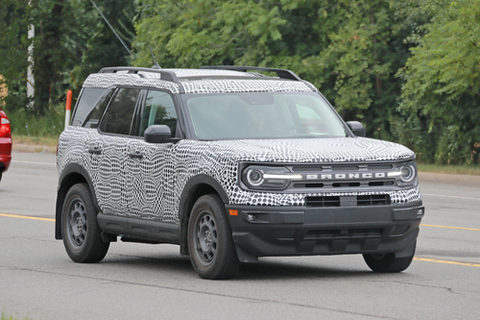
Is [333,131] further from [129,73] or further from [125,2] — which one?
[125,2]

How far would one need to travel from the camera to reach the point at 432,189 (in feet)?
66.6

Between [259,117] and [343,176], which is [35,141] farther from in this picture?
[343,176]

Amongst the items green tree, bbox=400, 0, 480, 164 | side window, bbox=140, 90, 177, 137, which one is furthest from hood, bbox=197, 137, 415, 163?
green tree, bbox=400, 0, 480, 164

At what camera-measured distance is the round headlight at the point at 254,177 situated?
8359mm

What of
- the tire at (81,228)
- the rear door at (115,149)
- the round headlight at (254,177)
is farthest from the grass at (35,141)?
the round headlight at (254,177)

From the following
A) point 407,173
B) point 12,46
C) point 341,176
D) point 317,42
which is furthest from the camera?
point 12,46

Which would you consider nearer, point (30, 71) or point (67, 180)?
point (67, 180)

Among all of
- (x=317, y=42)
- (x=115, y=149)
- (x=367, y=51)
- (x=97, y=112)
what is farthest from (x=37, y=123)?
(x=115, y=149)

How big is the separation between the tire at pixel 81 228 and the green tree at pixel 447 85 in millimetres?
13629

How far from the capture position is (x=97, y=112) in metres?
10.6

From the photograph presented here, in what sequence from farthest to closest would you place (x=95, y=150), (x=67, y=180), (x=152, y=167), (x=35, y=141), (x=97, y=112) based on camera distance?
(x=35, y=141) → (x=67, y=180) → (x=97, y=112) → (x=95, y=150) → (x=152, y=167)

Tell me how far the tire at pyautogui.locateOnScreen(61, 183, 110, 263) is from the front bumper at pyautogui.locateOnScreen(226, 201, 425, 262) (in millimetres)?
2142

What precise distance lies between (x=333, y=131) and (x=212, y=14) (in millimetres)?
20537

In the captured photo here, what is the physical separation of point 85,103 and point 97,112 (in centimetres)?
34
